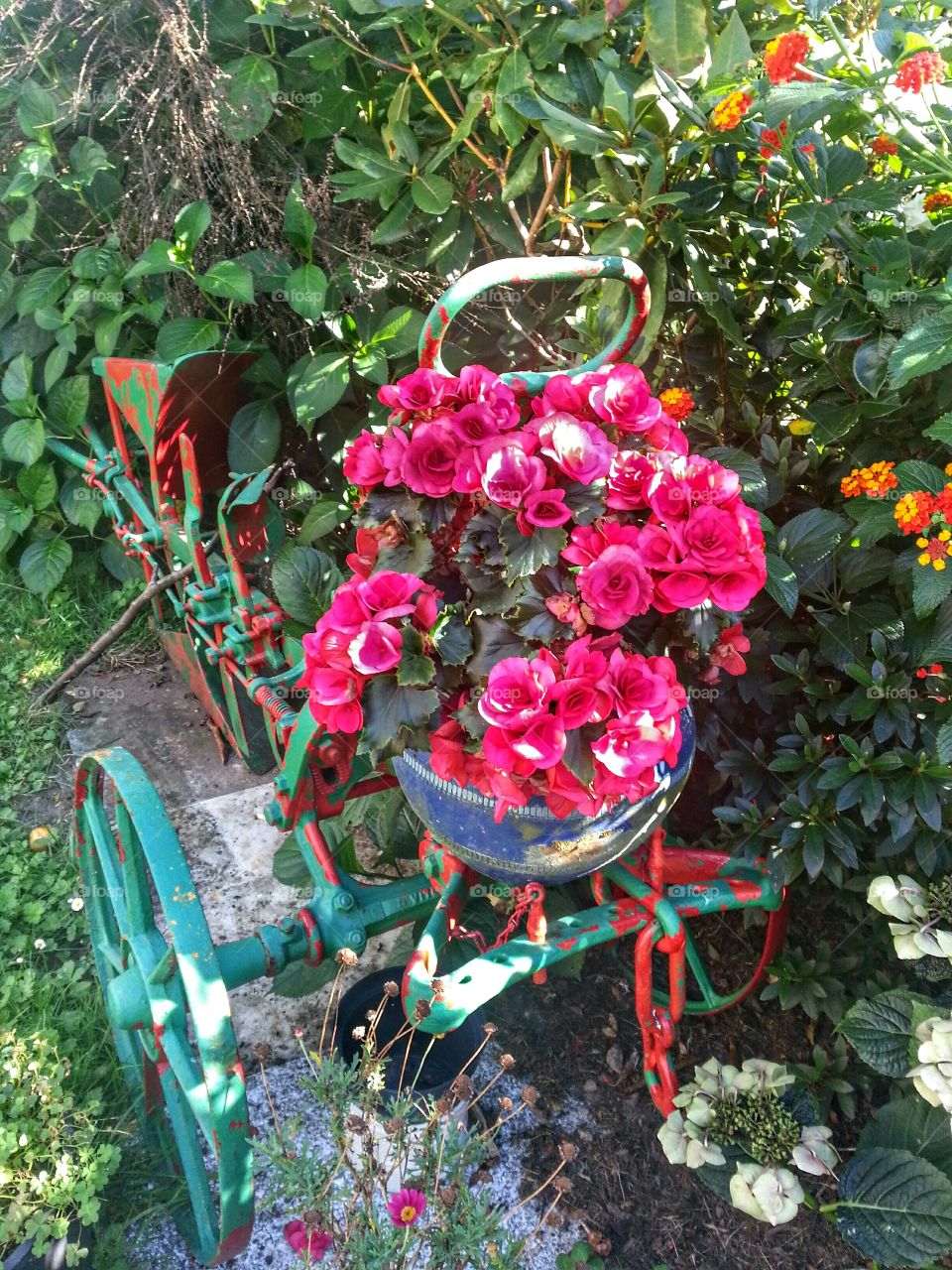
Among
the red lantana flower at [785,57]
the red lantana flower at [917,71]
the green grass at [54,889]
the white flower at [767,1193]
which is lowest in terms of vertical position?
the green grass at [54,889]

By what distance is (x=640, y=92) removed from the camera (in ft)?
5.26

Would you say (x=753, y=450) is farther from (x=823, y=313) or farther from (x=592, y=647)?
(x=592, y=647)

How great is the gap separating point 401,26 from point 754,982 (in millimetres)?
2075

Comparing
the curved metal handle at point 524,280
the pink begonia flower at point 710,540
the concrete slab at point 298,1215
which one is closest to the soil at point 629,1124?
the concrete slab at point 298,1215

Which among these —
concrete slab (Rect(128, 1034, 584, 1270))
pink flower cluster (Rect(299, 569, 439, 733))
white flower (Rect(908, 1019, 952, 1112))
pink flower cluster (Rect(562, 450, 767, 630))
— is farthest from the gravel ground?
pink flower cluster (Rect(562, 450, 767, 630))

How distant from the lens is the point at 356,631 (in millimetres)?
1085

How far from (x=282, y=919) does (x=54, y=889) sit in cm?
115

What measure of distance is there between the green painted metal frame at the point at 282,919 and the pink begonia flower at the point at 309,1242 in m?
0.07

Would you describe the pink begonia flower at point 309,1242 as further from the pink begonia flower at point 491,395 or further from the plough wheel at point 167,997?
the pink begonia flower at point 491,395

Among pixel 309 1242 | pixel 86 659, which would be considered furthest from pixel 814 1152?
pixel 86 659

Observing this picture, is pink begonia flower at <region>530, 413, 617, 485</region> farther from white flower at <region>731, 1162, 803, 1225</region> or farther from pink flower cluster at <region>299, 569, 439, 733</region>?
white flower at <region>731, 1162, 803, 1225</region>

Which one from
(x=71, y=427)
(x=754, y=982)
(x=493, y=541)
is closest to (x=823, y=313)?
(x=493, y=541)

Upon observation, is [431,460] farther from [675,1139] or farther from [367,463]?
[675,1139]

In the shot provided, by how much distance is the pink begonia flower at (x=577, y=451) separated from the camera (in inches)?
43.4
